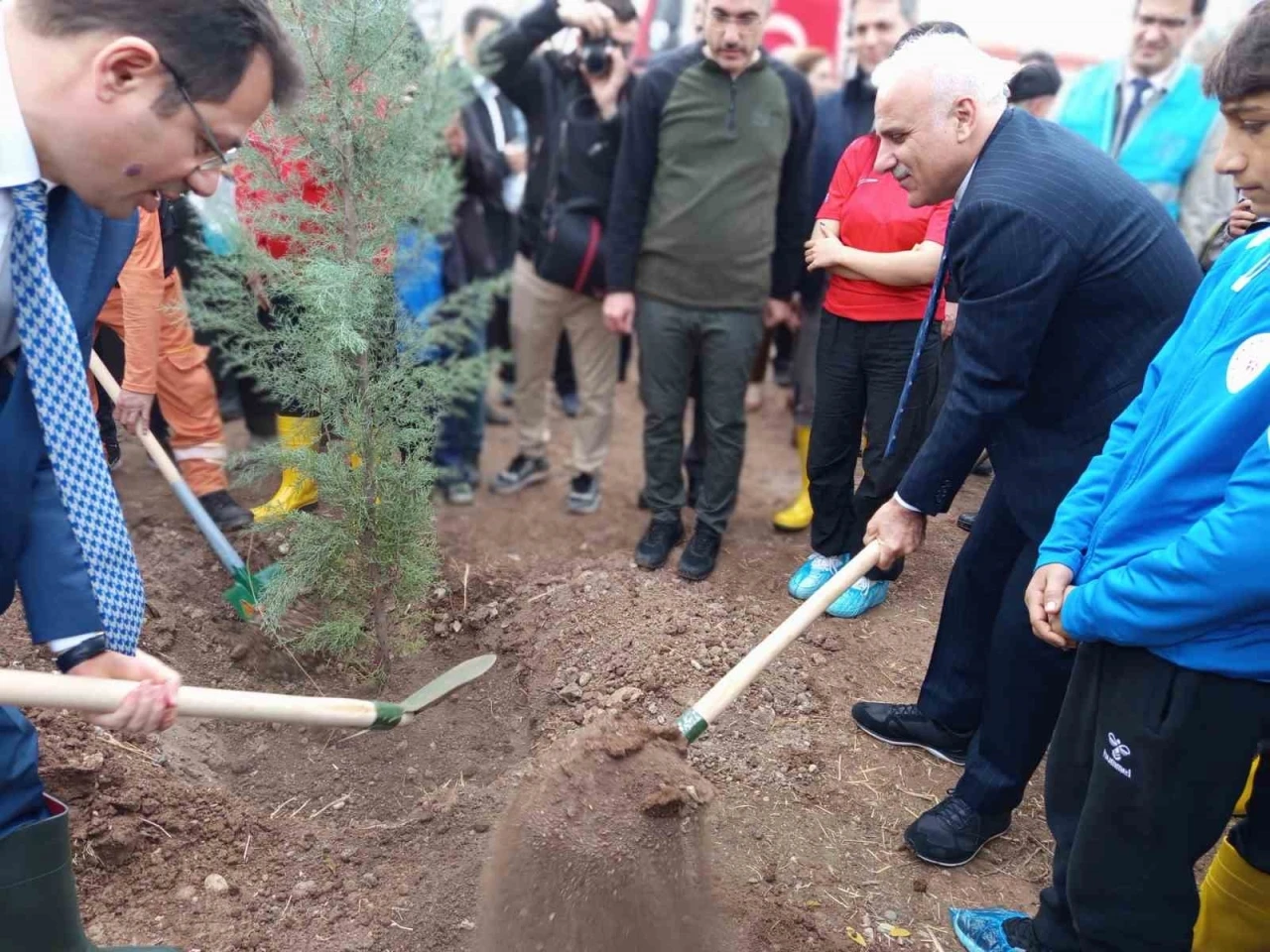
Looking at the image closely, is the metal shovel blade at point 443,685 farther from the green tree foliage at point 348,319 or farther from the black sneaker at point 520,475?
the black sneaker at point 520,475

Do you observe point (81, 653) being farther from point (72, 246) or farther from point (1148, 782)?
point (1148, 782)

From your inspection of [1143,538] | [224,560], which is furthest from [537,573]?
[1143,538]

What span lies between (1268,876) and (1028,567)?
84 cm

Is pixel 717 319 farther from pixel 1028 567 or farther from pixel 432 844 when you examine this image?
pixel 432 844

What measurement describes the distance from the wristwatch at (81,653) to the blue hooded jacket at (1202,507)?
1.87 metres

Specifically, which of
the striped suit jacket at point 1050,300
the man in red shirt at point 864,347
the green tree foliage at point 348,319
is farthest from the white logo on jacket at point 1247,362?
the green tree foliage at point 348,319

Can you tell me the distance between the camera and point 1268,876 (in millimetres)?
2234

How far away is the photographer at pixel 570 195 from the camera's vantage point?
460cm

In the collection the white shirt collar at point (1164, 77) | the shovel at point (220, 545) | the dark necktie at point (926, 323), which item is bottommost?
the shovel at point (220, 545)

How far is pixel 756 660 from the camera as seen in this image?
2.46 meters

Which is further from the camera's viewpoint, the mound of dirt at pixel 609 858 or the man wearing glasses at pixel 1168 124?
the man wearing glasses at pixel 1168 124

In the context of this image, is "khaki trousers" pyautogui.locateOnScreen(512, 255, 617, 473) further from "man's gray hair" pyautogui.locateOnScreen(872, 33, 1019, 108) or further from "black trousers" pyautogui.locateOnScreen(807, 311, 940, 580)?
"man's gray hair" pyautogui.locateOnScreen(872, 33, 1019, 108)

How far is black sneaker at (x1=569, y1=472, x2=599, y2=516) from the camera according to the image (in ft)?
17.8

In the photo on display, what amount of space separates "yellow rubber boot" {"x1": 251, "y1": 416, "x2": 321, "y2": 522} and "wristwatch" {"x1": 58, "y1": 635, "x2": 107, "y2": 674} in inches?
56.1
